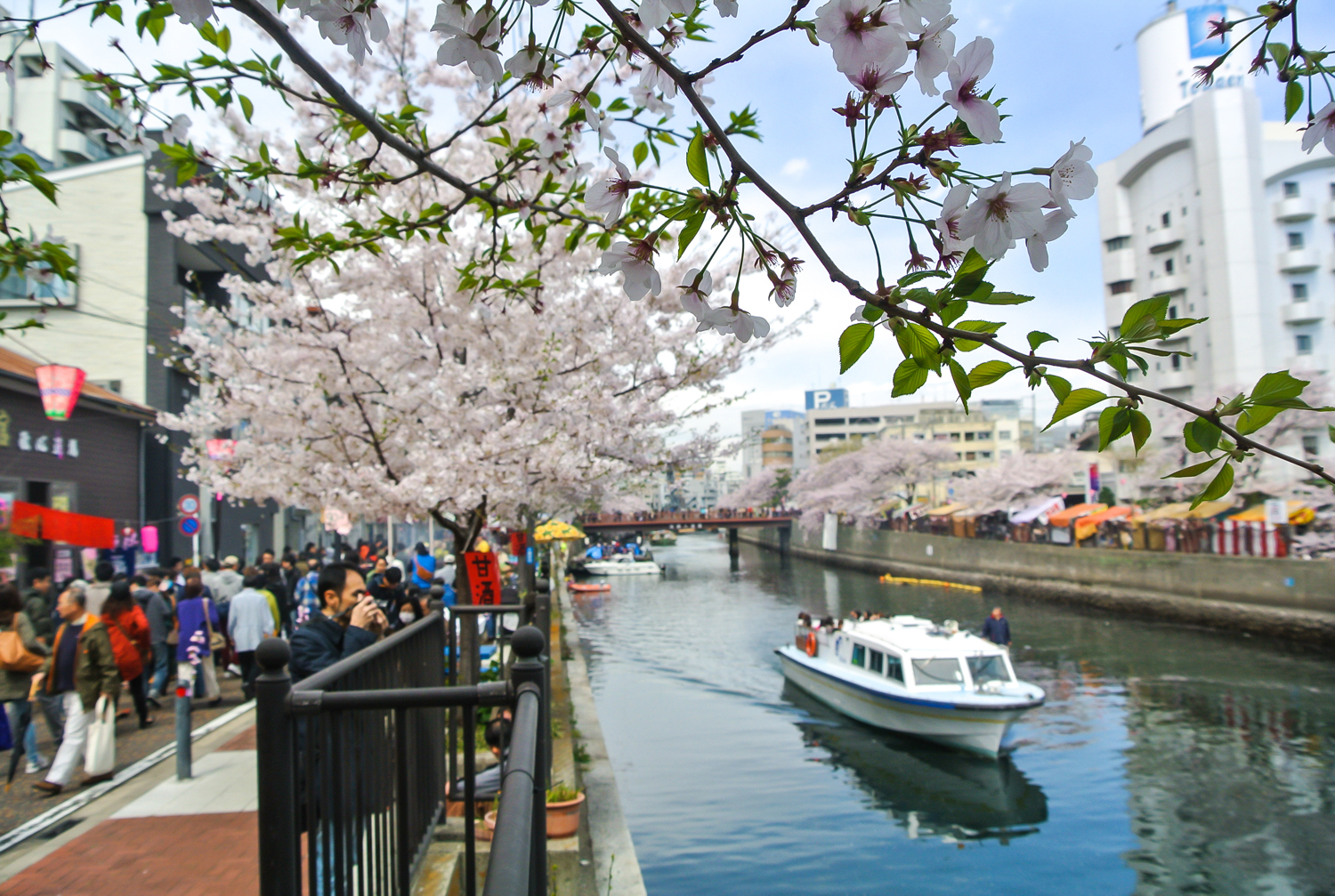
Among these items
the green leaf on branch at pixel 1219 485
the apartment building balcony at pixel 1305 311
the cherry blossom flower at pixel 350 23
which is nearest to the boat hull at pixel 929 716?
the green leaf on branch at pixel 1219 485

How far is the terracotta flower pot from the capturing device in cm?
565

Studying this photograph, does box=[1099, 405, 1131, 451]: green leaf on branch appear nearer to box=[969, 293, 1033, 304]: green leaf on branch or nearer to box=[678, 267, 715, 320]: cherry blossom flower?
box=[969, 293, 1033, 304]: green leaf on branch

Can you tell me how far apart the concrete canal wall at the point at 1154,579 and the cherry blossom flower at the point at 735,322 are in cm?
2606

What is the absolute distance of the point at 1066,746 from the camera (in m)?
13.8

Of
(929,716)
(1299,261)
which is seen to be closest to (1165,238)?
(1299,261)

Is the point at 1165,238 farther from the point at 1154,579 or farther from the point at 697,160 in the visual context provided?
the point at 697,160

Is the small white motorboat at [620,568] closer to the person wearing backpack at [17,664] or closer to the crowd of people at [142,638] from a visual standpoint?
the crowd of people at [142,638]

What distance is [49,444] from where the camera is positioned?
16.5 m

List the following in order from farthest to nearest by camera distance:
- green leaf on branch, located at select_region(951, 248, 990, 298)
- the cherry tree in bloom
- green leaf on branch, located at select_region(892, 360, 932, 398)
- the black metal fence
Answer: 1. the cherry tree in bloom
2. the black metal fence
3. green leaf on branch, located at select_region(892, 360, 932, 398)
4. green leaf on branch, located at select_region(951, 248, 990, 298)

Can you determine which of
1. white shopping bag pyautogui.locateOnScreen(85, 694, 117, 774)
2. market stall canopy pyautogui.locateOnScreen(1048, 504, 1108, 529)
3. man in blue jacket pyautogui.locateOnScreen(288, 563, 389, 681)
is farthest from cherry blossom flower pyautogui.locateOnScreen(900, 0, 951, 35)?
market stall canopy pyautogui.locateOnScreen(1048, 504, 1108, 529)

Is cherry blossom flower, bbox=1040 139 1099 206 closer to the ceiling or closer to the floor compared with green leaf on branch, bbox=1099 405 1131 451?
closer to the ceiling

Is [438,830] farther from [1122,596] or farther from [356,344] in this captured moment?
[1122,596]

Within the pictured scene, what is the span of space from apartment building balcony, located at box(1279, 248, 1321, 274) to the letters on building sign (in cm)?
4414

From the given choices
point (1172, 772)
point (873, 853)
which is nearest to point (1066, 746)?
point (1172, 772)
